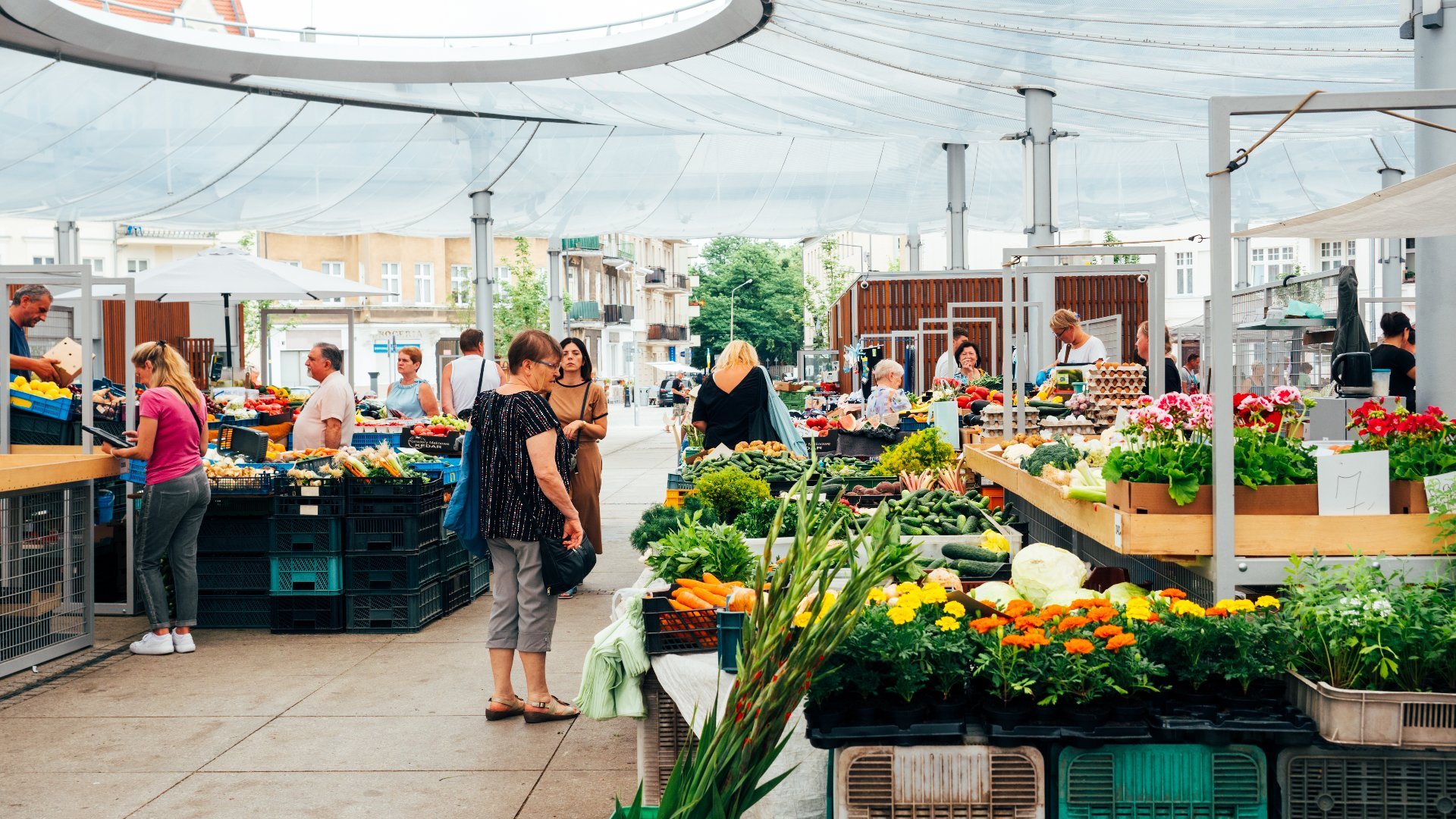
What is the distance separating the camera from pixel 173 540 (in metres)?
7.08

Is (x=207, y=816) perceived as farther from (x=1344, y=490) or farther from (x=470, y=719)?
(x=1344, y=490)

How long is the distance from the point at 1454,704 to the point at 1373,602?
277 mm

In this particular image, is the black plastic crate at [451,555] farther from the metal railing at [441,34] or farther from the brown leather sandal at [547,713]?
the metal railing at [441,34]

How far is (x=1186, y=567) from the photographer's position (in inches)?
158

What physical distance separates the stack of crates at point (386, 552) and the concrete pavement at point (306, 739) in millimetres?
196

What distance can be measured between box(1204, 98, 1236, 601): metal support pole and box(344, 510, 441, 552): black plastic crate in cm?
495

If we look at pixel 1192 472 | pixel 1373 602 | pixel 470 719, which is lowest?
pixel 470 719

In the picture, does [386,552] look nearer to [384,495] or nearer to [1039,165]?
[384,495]

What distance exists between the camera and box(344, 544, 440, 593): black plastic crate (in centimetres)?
743

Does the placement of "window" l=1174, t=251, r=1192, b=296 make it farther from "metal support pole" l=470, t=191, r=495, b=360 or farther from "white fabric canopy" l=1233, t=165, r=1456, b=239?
"white fabric canopy" l=1233, t=165, r=1456, b=239

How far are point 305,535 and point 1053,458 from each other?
443 centimetres

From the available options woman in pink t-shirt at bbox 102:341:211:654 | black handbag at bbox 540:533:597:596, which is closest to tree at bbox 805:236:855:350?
woman in pink t-shirt at bbox 102:341:211:654

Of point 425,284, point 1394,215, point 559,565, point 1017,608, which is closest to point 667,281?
point 425,284

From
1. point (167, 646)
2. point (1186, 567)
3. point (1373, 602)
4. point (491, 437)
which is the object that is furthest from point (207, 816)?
point (1373, 602)
